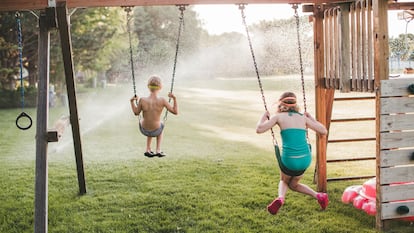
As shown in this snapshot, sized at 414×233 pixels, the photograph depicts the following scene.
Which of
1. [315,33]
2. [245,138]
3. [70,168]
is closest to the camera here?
[315,33]

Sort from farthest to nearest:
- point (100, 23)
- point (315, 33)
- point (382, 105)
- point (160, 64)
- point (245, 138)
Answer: point (160, 64) → point (100, 23) → point (245, 138) → point (315, 33) → point (382, 105)

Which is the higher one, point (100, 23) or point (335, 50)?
point (100, 23)

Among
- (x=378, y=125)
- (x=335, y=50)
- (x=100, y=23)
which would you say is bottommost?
(x=378, y=125)

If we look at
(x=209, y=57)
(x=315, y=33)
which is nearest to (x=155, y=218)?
(x=315, y=33)

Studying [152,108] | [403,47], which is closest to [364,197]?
[403,47]

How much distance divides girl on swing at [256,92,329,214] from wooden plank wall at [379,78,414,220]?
0.84 m

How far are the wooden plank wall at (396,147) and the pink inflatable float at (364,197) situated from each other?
0.44 metres

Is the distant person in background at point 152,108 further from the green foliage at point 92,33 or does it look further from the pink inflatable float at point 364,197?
the green foliage at point 92,33

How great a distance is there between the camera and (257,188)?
7.49m

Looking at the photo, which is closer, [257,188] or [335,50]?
[335,50]

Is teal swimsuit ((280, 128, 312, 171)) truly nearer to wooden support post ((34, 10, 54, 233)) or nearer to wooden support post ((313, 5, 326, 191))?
wooden support post ((313, 5, 326, 191))

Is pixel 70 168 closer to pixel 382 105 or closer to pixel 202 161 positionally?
pixel 202 161

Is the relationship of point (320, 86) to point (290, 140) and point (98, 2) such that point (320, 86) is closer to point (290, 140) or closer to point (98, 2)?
point (290, 140)

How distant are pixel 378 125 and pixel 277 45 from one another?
807 inches
